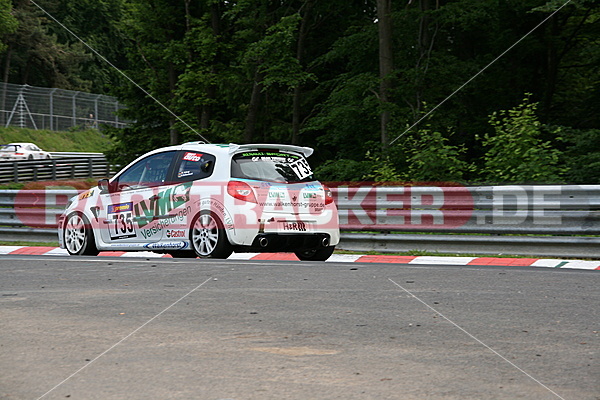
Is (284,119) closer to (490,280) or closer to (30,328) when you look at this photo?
(490,280)

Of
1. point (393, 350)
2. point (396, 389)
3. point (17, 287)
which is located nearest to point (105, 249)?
point (17, 287)

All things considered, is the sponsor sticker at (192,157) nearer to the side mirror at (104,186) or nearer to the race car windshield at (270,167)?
the race car windshield at (270,167)

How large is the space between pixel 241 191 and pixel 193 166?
1006mm

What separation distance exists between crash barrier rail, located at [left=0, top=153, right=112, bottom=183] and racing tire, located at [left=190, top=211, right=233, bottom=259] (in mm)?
29666

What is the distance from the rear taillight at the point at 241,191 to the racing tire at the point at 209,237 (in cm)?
42

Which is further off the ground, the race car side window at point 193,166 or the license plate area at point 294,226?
the race car side window at point 193,166

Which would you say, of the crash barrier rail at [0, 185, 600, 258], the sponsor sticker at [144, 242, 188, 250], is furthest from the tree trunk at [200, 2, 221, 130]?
the sponsor sticker at [144, 242, 188, 250]

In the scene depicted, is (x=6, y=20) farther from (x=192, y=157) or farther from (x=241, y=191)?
(x=241, y=191)

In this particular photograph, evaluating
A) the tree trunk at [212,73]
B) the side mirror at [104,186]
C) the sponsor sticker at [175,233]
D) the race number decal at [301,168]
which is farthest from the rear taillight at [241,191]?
the tree trunk at [212,73]

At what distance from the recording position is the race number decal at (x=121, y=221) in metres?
13.0

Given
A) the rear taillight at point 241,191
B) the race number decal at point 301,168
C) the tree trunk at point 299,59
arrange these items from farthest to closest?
the tree trunk at point 299,59 → the race number decal at point 301,168 → the rear taillight at point 241,191

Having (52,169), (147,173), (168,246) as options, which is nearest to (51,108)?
(52,169)

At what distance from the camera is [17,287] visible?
965 centimetres

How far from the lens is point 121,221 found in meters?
13.1
